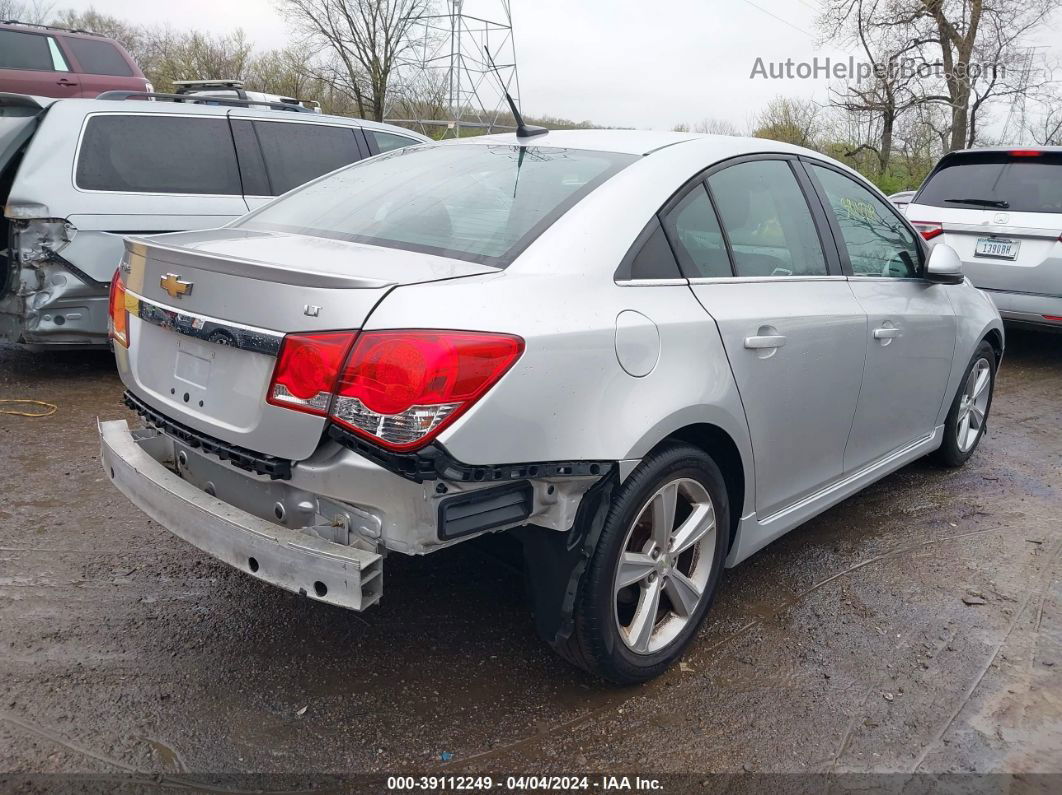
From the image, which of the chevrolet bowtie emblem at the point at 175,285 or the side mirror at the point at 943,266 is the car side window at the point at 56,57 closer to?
the chevrolet bowtie emblem at the point at 175,285

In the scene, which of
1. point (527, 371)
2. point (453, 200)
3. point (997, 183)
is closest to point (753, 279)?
point (453, 200)

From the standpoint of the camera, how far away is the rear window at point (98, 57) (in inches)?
473

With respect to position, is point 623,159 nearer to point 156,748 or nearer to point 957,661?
point 957,661

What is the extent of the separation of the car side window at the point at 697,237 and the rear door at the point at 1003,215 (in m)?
5.06

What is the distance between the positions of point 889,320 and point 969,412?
162 cm

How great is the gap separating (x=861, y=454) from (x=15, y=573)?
3.31 metres

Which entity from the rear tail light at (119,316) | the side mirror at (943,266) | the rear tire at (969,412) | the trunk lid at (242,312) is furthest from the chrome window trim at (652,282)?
the rear tire at (969,412)

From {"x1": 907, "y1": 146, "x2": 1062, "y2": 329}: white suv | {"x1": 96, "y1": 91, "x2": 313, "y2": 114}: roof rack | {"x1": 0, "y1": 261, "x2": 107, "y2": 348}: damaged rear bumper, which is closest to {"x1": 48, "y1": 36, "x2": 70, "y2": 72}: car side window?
{"x1": 96, "y1": 91, "x2": 313, "y2": 114}: roof rack

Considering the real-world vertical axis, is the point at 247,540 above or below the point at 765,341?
below

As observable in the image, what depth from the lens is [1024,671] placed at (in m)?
2.90

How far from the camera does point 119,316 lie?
9.29ft

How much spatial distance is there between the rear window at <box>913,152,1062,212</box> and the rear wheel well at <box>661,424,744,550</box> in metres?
5.40

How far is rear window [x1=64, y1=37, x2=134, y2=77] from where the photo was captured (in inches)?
473

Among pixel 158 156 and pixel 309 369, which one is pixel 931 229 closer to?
pixel 158 156
